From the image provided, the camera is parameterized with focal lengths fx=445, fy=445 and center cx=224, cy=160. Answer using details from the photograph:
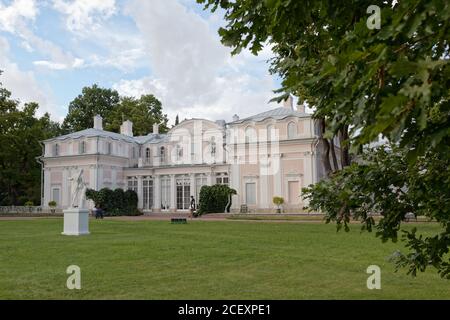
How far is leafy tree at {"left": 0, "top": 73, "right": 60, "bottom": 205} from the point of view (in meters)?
43.7

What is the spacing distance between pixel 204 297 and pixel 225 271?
2231 millimetres

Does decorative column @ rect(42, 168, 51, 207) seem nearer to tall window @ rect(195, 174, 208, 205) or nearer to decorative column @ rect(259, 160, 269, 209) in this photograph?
tall window @ rect(195, 174, 208, 205)

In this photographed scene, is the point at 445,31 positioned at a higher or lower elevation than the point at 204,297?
higher

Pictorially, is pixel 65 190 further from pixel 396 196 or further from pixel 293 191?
pixel 396 196

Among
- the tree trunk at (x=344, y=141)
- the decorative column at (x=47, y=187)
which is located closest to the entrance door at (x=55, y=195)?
the decorative column at (x=47, y=187)

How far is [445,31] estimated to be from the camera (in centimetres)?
206

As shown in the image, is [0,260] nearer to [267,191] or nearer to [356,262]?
[356,262]

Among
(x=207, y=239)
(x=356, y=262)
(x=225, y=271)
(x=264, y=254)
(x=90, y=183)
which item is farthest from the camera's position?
(x=90, y=183)

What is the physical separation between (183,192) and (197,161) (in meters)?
3.03

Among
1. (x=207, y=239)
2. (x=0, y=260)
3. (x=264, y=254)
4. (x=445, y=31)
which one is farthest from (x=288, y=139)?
(x=445, y=31)

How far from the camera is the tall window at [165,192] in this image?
133 ft

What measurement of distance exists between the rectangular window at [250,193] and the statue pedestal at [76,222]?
19.7 m

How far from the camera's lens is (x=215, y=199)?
35.6 metres

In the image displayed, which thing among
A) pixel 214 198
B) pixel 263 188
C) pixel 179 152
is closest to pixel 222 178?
pixel 214 198
